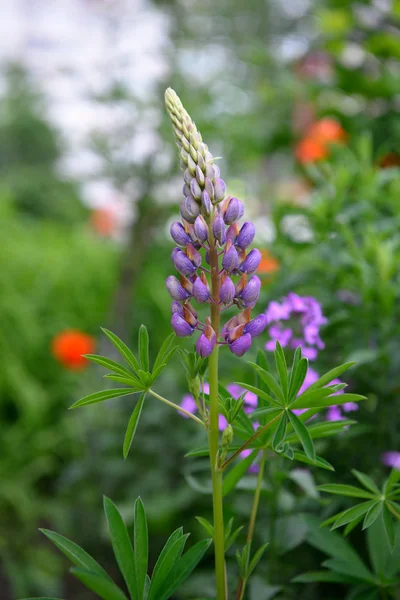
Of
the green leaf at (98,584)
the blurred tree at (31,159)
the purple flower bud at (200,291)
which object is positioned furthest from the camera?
the blurred tree at (31,159)

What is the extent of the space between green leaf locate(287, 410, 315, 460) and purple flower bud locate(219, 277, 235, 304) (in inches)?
6.4

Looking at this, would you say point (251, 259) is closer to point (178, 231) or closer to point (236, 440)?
point (178, 231)

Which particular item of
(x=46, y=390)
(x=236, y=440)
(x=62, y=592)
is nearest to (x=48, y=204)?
(x=46, y=390)

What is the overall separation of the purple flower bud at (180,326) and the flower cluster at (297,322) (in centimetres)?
33

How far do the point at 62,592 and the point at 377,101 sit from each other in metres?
2.49

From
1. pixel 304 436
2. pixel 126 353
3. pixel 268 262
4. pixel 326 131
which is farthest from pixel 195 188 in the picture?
pixel 326 131

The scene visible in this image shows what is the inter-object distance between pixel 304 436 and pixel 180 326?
0.67ft

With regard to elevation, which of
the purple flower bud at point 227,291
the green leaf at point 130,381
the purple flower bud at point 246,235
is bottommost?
the green leaf at point 130,381

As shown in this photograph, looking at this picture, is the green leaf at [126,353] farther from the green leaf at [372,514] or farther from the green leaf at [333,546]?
the green leaf at [333,546]

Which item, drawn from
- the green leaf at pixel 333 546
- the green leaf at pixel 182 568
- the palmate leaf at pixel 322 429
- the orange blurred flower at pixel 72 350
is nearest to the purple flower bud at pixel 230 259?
the palmate leaf at pixel 322 429

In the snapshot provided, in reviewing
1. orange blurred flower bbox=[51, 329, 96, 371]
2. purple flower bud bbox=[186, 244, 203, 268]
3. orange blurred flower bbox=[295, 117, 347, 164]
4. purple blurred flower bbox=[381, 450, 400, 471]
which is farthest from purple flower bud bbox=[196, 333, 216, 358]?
orange blurred flower bbox=[295, 117, 347, 164]

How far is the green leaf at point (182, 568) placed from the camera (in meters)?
0.73

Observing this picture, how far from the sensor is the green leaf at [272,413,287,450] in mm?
737

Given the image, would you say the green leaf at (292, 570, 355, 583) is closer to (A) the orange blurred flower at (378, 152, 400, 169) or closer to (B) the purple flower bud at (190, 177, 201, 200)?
(B) the purple flower bud at (190, 177, 201, 200)
